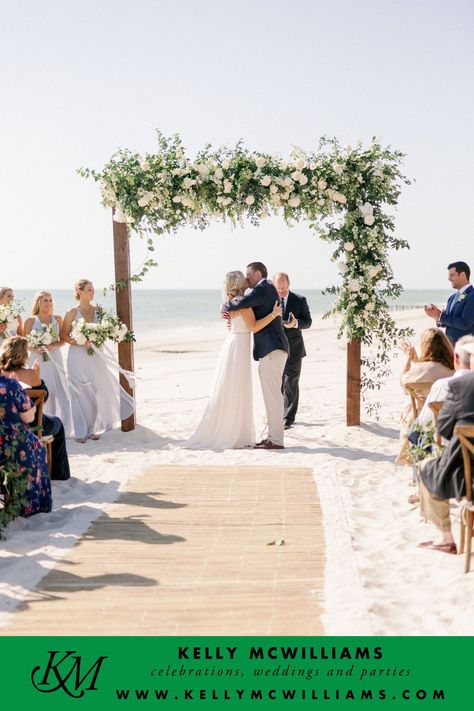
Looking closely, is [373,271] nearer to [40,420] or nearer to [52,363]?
[52,363]

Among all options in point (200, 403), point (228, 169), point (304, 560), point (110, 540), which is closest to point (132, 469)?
point (110, 540)

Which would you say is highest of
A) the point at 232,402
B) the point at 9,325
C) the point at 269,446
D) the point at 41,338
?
the point at 9,325

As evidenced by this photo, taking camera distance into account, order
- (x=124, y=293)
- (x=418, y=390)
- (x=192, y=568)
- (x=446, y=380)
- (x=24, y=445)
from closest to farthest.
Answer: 1. (x=192, y=568)
2. (x=446, y=380)
3. (x=24, y=445)
4. (x=418, y=390)
5. (x=124, y=293)

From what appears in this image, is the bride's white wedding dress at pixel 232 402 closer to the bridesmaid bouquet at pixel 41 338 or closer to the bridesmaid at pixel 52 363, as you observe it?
the bridesmaid at pixel 52 363

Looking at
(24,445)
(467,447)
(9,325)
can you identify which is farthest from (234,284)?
(467,447)

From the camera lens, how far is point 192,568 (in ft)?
16.9

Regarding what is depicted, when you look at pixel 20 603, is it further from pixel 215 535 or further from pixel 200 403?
pixel 200 403

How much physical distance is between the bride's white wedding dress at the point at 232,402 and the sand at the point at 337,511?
311mm

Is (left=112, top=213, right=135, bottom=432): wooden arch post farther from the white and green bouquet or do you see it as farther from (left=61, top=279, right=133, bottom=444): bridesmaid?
the white and green bouquet

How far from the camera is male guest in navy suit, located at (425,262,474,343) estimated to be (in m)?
8.21

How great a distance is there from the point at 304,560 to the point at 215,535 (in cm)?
86

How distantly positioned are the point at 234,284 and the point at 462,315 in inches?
101

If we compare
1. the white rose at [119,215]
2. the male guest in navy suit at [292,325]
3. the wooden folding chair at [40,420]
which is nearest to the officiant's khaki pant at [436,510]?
the wooden folding chair at [40,420]

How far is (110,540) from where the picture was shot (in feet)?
18.8
